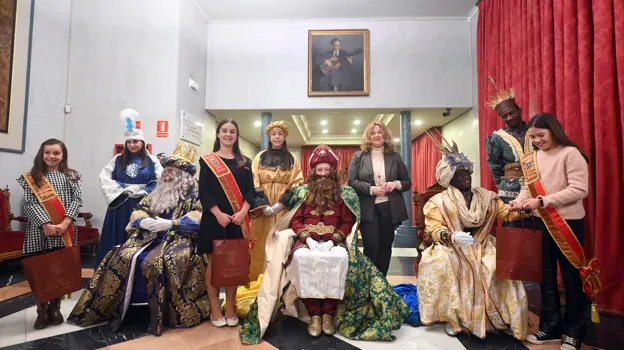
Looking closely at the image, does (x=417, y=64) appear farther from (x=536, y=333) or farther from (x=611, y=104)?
(x=536, y=333)

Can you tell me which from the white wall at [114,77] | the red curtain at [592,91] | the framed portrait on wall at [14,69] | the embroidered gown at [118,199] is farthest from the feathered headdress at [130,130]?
the red curtain at [592,91]

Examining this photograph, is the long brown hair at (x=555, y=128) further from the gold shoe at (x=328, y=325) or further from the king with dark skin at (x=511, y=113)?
the gold shoe at (x=328, y=325)

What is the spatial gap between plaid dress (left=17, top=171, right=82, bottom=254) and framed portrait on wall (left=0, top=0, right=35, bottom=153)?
2719 mm

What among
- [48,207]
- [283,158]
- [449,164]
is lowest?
[48,207]

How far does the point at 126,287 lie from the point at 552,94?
4.45 m

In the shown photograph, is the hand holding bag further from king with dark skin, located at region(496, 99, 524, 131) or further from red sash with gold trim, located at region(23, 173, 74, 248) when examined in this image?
king with dark skin, located at region(496, 99, 524, 131)

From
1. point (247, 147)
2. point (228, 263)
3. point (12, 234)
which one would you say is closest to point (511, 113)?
point (228, 263)

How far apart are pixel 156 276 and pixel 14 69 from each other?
4.24 m

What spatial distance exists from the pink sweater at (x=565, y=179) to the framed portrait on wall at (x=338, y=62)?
407cm

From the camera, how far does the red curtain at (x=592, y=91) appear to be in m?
2.49

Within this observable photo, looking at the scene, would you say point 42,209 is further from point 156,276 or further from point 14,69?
point 14,69

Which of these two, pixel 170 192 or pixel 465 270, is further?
pixel 170 192

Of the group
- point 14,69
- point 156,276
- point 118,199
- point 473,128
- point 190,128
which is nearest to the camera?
point 156,276

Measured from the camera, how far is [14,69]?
411 cm
